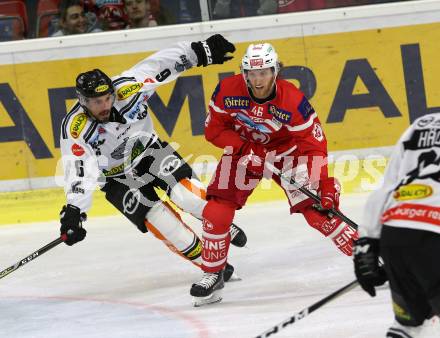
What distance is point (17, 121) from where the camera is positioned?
804 cm

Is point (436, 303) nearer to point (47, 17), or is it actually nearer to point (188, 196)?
point (188, 196)

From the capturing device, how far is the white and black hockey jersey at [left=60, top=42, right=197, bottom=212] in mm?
5391

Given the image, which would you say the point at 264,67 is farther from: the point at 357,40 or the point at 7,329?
the point at 357,40

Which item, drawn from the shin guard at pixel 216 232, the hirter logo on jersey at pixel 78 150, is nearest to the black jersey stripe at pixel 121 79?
the hirter logo on jersey at pixel 78 150

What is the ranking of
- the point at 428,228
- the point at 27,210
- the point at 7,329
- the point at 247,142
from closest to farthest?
the point at 428,228 < the point at 7,329 < the point at 247,142 < the point at 27,210

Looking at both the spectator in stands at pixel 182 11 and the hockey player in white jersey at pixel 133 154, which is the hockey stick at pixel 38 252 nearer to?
the hockey player in white jersey at pixel 133 154

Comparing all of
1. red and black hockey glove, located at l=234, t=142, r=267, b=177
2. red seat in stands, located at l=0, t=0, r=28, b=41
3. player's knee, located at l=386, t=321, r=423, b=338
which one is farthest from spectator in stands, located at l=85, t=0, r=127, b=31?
player's knee, located at l=386, t=321, r=423, b=338

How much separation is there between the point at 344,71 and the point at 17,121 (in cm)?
249

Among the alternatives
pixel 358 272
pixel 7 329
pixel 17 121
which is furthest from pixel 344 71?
pixel 358 272

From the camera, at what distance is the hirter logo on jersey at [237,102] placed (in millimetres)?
5324

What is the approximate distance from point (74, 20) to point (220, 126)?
2.93 metres

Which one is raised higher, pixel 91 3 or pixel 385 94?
pixel 91 3

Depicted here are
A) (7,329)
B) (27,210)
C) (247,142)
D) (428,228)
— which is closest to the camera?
(428,228)

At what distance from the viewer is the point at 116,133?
18.3 ft
